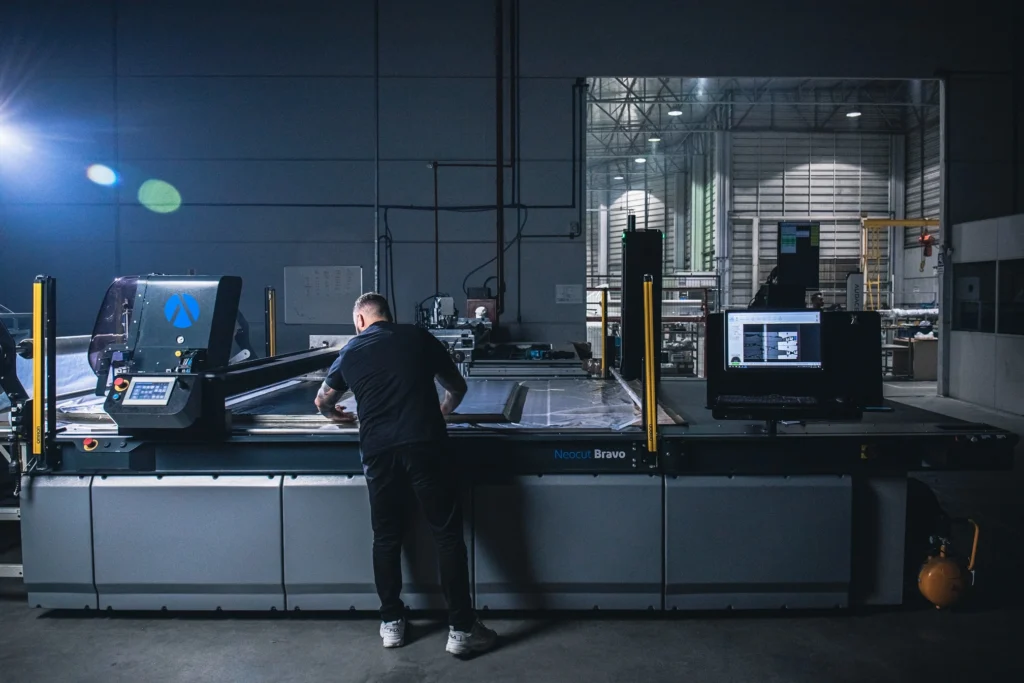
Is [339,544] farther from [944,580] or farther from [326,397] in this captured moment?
[944,580]

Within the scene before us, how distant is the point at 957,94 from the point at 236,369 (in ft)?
28.5

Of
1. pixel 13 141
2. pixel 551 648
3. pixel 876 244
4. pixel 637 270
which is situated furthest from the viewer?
pixel 876 244

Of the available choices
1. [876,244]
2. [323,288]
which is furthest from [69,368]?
[876,244]

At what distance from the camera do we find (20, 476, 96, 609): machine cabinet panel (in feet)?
10.1

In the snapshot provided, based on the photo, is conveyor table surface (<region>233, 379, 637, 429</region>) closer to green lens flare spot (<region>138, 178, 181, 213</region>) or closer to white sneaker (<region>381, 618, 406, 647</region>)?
white sneaker (<region>381, 618, 406, 647</region>)

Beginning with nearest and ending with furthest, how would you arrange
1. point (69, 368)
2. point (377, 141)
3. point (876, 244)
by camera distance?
point (69, 368) → point (377, 141) → point (876, 244)

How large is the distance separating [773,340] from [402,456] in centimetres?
155

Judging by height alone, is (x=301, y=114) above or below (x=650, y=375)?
above

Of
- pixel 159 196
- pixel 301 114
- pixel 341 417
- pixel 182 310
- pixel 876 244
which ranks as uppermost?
pixel 301 114

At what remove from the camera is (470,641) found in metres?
2.81

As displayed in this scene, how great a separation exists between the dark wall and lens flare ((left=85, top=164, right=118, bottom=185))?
0.09 metres

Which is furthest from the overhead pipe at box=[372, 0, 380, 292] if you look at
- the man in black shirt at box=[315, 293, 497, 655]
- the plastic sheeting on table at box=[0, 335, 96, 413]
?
the man in black shirt at box=[315, 293, 497, 655]

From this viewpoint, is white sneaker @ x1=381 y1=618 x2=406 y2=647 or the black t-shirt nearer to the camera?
the black t-shirt

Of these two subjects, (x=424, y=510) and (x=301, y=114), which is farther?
(x=301, y=114)
